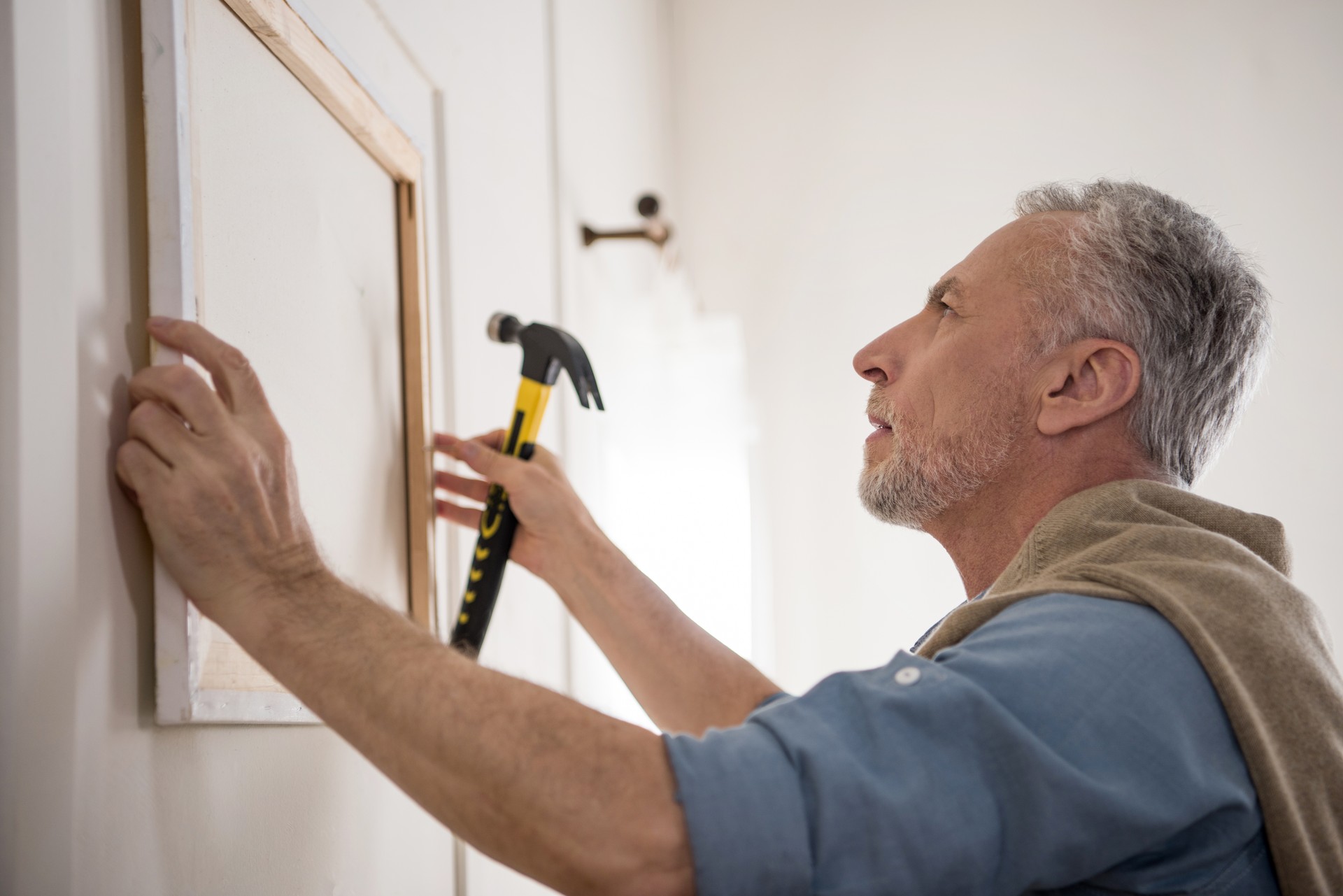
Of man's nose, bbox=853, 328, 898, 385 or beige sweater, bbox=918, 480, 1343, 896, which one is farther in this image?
man's nose, bbox=853, 328, 898, 385

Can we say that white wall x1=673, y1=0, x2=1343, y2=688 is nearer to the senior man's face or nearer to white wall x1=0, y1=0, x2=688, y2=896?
the senior man's face

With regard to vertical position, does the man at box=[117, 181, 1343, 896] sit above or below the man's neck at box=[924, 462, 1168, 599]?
below

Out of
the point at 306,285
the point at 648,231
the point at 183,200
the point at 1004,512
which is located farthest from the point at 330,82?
the point at 648,231

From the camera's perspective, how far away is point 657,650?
3.58 ft

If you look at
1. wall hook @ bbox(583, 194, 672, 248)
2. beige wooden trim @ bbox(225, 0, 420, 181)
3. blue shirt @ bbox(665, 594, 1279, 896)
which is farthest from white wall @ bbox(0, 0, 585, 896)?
wall hook @ bbox(583, 194, 672, 248)

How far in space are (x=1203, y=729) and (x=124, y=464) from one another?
0.67 meters

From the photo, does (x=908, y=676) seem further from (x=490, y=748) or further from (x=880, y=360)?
(x=880, y=360)

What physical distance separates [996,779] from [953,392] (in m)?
0.57

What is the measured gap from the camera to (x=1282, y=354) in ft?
7.79

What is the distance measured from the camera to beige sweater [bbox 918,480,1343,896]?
0.69m

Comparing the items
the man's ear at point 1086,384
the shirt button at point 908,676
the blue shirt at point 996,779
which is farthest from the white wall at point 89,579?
the man's ear at point 1086,384

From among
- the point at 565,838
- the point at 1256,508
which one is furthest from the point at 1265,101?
the point at 565,838

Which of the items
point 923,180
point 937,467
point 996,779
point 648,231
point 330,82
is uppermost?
point 923,180

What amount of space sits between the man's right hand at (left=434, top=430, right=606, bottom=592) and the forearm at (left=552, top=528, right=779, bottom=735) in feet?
0.03
